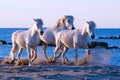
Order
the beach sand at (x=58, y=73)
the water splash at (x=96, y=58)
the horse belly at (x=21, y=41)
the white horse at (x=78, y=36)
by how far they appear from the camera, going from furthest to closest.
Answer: the water splash at (x=96, y=58), the horse belly at (x=21, y=41), the white horse at (x=78, y=36), the beach sand at (x=58, y=73)

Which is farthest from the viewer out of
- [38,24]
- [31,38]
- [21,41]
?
[21,41]

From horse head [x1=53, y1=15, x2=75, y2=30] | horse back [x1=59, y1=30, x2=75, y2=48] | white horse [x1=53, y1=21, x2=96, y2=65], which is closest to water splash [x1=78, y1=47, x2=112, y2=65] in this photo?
white horse [x1=53, y1=21, x2=96, y2=65]

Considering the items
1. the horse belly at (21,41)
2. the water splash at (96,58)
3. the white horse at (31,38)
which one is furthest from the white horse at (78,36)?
the horse belly at (21,41)

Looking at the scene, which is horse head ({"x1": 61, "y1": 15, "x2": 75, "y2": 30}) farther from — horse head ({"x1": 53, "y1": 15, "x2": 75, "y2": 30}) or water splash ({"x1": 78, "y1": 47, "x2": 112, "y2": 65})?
water splash ({"x1": 78, "y1": 47, "x2": 112, "y2": 65})

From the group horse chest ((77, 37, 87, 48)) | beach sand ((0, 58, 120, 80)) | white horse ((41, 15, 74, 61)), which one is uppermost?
white horse ((41, 15, 74, 61))

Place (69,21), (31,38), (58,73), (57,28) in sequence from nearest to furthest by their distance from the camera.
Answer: (58,73), (31,38), (69,21), (57,28)

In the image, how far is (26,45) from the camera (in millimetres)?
18406

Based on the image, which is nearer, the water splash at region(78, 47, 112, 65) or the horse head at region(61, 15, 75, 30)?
the water splash at region(78, 47, 112, 65)

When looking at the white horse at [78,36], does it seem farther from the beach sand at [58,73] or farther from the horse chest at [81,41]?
the beach sand at [58,73]

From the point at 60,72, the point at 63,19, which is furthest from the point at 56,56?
the point at 60,72

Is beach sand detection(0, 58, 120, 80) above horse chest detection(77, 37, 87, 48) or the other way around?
the other way around

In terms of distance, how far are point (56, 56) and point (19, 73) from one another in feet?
16.2

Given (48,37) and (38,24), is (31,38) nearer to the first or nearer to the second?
(38,24)

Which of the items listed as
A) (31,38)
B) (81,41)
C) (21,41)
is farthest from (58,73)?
(21,41)
